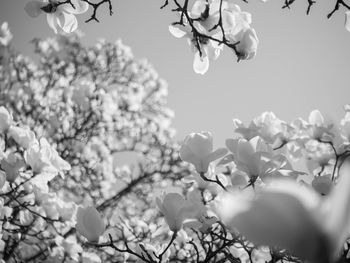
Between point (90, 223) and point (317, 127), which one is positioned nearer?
point (90, 223)

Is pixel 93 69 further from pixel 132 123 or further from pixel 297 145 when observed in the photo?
pixel 297 145

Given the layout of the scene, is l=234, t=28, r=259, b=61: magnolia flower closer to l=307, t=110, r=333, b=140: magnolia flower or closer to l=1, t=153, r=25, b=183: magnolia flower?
l=307, t=110, r=333, b=140: magnolia flower

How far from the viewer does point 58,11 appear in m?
1.45

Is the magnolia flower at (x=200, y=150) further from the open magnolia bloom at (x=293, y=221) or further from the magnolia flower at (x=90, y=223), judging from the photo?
the open magnolia bloom at (x=293, y=221)

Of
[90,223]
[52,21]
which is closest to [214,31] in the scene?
[52,21]

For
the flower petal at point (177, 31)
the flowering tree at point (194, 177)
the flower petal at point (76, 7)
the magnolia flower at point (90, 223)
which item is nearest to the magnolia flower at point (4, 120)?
the flowering tree at point (194, 177)

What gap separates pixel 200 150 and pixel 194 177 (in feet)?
0.82

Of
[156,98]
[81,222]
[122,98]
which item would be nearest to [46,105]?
[122,98]

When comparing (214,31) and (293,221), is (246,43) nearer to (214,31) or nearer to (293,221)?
(214,31)

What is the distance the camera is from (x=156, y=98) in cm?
653

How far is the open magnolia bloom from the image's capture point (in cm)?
36

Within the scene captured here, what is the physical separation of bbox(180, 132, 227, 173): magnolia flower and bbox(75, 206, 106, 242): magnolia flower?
43cm

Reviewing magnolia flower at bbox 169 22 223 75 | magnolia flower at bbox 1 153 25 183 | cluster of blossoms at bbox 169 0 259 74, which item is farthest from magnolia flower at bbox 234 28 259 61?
magnolia flower at bbox 1 153 25 183

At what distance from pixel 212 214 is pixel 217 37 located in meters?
0.82
